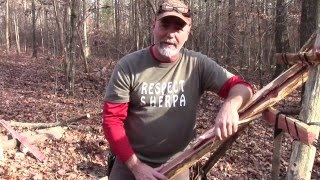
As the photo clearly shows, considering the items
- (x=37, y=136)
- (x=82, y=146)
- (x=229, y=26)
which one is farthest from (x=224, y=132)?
(x=229, y=26)

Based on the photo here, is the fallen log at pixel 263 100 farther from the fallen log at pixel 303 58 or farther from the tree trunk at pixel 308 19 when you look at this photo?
the tree trunk at pixel 308 19

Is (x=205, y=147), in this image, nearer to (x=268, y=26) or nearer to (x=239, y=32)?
(x=268, y=26)

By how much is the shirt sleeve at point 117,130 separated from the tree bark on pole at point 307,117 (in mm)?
1238

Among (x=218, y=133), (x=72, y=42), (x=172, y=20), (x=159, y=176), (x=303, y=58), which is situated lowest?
(x=159, y=176)

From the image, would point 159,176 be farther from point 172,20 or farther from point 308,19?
point 308,19

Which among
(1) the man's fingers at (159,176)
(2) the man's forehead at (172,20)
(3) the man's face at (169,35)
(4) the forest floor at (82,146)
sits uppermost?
(2) the man's forehead at (172,20)

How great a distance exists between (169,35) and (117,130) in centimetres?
79

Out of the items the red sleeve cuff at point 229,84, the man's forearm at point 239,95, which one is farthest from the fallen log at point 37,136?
the man's forearm at point 239,95

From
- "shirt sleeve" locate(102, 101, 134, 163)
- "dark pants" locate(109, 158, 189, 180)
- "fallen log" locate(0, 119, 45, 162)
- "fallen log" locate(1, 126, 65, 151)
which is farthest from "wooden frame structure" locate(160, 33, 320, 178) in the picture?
"fallen log" locate(1, 126, 65, 151)

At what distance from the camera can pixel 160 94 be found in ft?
9.25

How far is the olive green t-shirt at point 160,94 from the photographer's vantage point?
9.19 feet

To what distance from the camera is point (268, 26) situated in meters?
15.6

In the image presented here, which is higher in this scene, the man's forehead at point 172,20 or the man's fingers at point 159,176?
the man's forehead at point 172,20

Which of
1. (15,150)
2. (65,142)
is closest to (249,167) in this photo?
(65,142)
